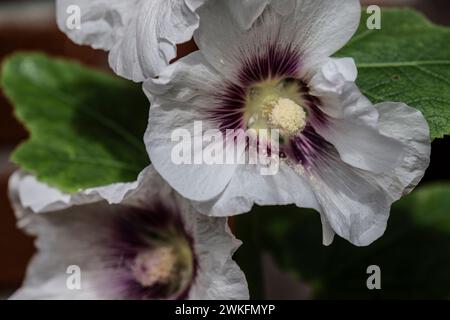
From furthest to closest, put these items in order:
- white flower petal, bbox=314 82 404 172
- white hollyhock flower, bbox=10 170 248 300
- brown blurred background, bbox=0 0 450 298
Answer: brown blurred background, bbox=0 0 450 298 < white hollyhock flower, bbox=10 170 248 300 < white flower petal, bbox=314 82 404 172

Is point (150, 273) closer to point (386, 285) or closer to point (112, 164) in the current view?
point (112, 164)

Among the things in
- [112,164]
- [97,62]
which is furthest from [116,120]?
[97,62]

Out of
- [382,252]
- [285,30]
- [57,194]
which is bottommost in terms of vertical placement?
[382,252]

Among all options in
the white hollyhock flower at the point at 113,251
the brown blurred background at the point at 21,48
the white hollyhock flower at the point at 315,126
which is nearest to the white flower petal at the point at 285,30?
the white hollyhock flower at the point at 315,126

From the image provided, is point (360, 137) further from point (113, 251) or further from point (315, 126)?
point (113, 251)

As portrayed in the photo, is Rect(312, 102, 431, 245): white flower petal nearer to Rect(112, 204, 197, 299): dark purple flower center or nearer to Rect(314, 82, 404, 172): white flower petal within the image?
Rect(314, 82, 404, 172): white flower petal

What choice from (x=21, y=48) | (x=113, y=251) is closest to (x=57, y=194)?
(x=113, y=251)

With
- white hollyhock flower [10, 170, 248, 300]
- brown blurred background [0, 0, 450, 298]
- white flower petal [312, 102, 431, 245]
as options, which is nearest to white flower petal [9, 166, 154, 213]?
white hollyhock flower [10, 170, 248, 300]
